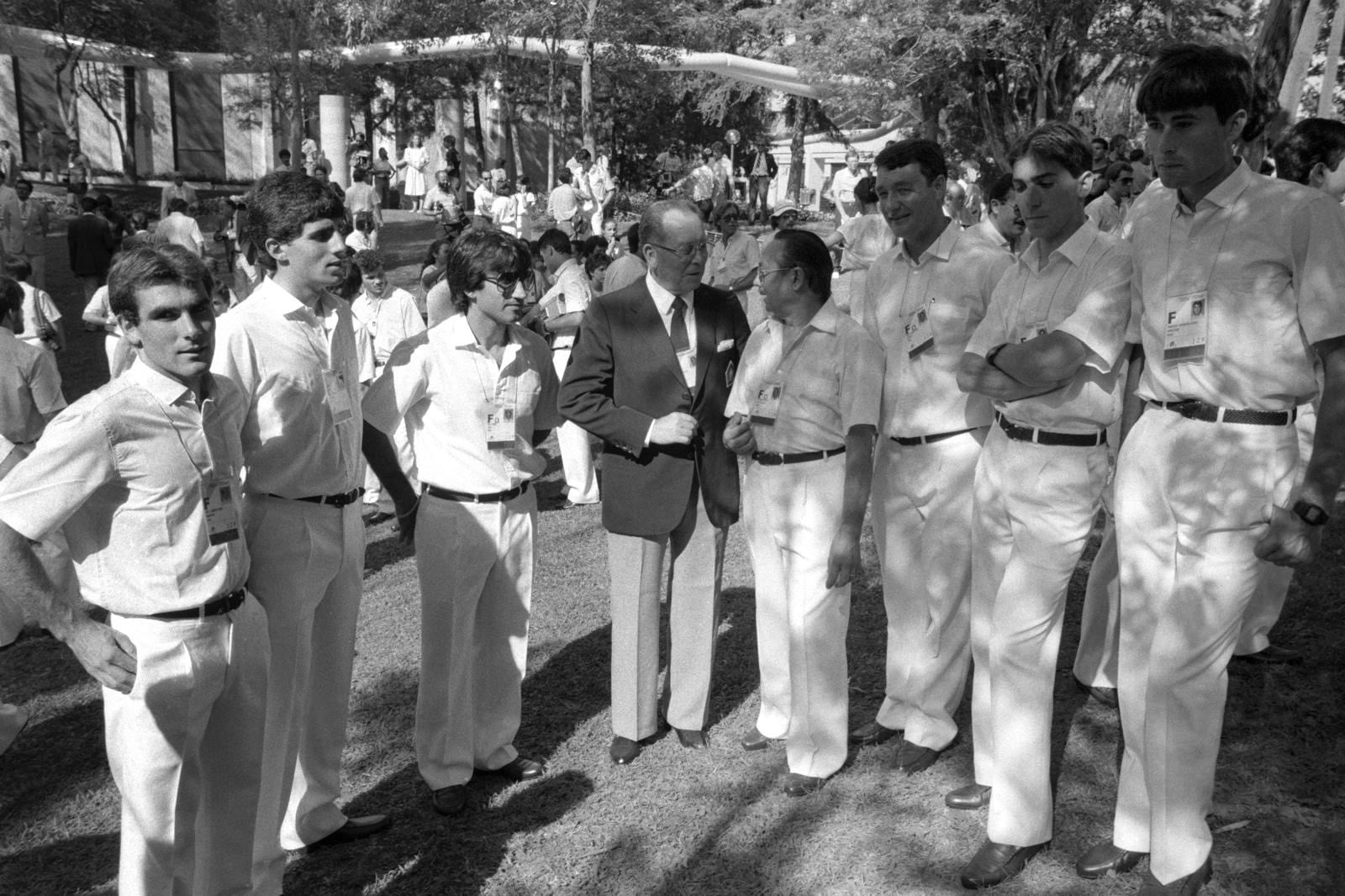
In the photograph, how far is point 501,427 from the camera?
466 cm

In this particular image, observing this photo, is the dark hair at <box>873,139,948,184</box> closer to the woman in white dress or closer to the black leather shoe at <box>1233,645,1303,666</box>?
the black leather shoe at <box>1233,645,1303,666</box>

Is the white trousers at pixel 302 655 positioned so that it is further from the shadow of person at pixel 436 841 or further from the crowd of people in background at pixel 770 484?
the shadow of person at pixel 436 841

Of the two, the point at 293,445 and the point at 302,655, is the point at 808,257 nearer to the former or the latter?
the point at 293,445

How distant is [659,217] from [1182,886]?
2.92 m

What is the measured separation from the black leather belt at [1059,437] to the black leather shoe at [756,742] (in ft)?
6.20

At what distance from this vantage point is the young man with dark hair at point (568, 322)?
9.62m

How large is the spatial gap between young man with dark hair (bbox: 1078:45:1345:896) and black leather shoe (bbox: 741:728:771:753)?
5.91 feet

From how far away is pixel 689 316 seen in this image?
5.04m

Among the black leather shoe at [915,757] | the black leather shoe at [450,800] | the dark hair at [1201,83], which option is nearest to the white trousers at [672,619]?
the black leather shoe at [450,800]

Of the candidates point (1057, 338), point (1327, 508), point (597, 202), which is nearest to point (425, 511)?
point (1057, 338)

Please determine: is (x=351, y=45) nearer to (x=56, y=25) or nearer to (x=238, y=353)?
(x=56, y=25)

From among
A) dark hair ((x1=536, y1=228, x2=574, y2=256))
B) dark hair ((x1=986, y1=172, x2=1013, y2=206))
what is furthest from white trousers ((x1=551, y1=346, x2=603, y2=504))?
dark hair ((x1=986, y1=172, x2=1013, y2=206))

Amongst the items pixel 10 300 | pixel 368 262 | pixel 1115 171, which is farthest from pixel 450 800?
pixel 1115 171

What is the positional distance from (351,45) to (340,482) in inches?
1276
